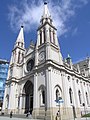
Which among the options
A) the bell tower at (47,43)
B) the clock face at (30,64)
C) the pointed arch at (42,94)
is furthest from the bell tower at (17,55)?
the pointed arch at (42,94)

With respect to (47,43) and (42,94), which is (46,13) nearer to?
(47,43)

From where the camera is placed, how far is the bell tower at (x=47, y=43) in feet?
97.3

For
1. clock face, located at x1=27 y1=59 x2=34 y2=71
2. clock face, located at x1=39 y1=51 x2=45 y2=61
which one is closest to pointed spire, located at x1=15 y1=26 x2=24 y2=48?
clock face, located at x1=27 y1=59 x2=34 y2=71

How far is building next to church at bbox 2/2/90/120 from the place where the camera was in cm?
2577

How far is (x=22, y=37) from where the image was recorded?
1879 inches

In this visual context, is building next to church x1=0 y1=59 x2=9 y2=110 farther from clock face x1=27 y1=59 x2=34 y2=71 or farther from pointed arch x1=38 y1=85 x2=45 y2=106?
pointed arch x1=38 y1=85 x2=45 y2=106

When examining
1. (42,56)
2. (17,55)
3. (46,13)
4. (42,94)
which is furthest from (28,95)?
(46,13)

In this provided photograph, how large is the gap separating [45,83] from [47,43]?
8908 millimetres

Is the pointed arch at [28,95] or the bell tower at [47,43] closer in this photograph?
the bell tower at [47,43]

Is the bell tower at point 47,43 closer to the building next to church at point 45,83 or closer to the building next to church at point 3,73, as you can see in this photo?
the building next to church at point 45,83

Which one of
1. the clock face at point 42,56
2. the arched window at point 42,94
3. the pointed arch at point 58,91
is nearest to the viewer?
the arched window at point 42,94

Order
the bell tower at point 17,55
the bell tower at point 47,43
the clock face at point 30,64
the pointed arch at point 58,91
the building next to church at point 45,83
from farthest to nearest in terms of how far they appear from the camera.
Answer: the bell tower at point 17,55 → the clock face at point 30,64 → the bell tower at point 47,43 → the pointed arch at point 58,91 → the building next to church at point 45,83

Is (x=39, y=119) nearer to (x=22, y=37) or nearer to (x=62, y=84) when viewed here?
(x=62, y=84)

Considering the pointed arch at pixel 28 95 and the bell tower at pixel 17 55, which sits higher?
the bell tower at pixel 17 55
